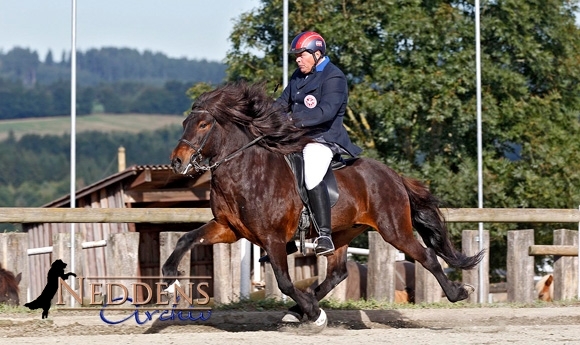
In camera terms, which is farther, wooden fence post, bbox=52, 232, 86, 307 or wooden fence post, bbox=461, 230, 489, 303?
wooden fence post, bbox=461, 230, 489, 303

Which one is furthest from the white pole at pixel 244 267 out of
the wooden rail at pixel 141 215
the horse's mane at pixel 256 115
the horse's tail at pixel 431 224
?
the horse's mane at pixel 256 115

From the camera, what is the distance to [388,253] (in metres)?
10.6

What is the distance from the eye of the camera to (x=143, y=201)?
19.8 m

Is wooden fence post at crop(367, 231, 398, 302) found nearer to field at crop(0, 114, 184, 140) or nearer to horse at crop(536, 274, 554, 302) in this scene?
horse at crop(536, 274, 554, 302)

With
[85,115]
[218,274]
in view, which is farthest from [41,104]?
[218,274]

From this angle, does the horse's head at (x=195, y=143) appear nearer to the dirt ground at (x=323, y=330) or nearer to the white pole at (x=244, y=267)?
the dirt ground at (x=323, y=330)

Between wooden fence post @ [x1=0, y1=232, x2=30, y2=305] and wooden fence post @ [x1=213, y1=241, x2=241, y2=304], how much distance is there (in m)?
1.89

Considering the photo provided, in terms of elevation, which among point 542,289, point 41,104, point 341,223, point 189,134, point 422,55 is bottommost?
point 542,289

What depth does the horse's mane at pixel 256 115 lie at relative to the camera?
7.94 metres

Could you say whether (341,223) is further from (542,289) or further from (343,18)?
(343,18)

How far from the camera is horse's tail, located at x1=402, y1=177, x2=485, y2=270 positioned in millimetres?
9180

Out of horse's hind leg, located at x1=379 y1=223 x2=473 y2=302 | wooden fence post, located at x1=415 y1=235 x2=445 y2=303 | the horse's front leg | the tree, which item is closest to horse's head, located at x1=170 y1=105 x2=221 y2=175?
the horse's front leg

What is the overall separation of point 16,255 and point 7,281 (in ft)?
0.94

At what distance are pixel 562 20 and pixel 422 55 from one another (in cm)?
354
